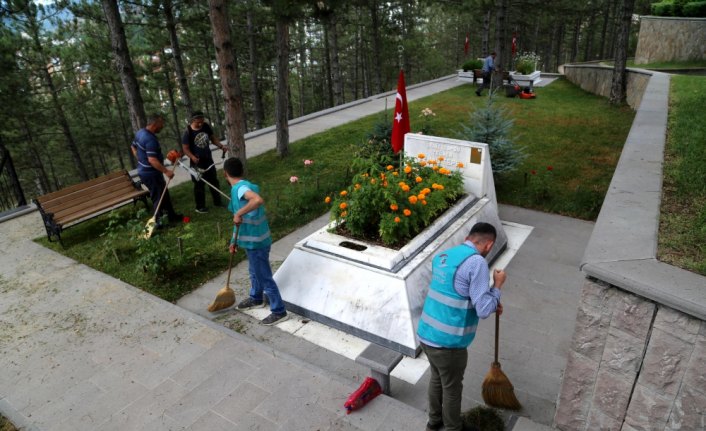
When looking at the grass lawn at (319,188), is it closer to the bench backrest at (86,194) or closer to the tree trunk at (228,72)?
the bench backrest at (86,194)

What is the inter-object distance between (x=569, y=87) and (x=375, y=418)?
18498mm

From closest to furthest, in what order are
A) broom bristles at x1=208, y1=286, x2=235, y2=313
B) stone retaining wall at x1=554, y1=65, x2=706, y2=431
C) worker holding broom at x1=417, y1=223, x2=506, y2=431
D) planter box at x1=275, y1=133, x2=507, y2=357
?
stone retaining wall at x1=554, y1=65, x2=706, y2=431, worker holding broom at x1=417, y1=223, x2=506, y2=431, planter box at x1=275, y1=133, x2=507, y2=357, broom bristles at x1=208, y1=286, x2=235, y2=313

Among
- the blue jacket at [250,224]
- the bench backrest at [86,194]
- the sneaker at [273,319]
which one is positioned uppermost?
the blue jacket at [250,224]

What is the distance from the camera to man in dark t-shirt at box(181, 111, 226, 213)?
7609 millimetres

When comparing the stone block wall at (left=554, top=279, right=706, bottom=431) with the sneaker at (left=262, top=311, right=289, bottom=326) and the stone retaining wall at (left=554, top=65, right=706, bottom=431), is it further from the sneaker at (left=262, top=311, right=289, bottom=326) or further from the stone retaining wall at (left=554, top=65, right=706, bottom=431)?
the sneaker at (left=262, top=311, right=289, bottom=326)

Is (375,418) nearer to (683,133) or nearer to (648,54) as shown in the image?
(683,133)

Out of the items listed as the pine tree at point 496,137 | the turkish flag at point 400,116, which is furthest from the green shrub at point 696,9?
the turkish flag at point 400,116

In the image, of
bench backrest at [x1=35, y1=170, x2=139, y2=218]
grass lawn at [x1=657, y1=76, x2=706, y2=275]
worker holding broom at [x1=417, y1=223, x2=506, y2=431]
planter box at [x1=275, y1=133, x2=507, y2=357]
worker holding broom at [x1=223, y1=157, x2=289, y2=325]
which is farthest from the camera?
bench backrest at [x1=35, y1=170, x2=139, y2=218]

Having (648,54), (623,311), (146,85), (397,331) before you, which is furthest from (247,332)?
(146,85)

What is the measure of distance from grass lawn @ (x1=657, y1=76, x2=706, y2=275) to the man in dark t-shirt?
6.40 m

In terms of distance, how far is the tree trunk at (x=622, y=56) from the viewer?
1198 centimetres

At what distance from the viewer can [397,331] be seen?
439 centimetres

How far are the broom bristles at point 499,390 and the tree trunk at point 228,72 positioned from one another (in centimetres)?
643

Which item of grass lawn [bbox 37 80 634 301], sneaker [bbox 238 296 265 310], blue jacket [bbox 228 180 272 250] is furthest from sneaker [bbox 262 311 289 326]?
grass lawn [bbox 37 80 634 301]
